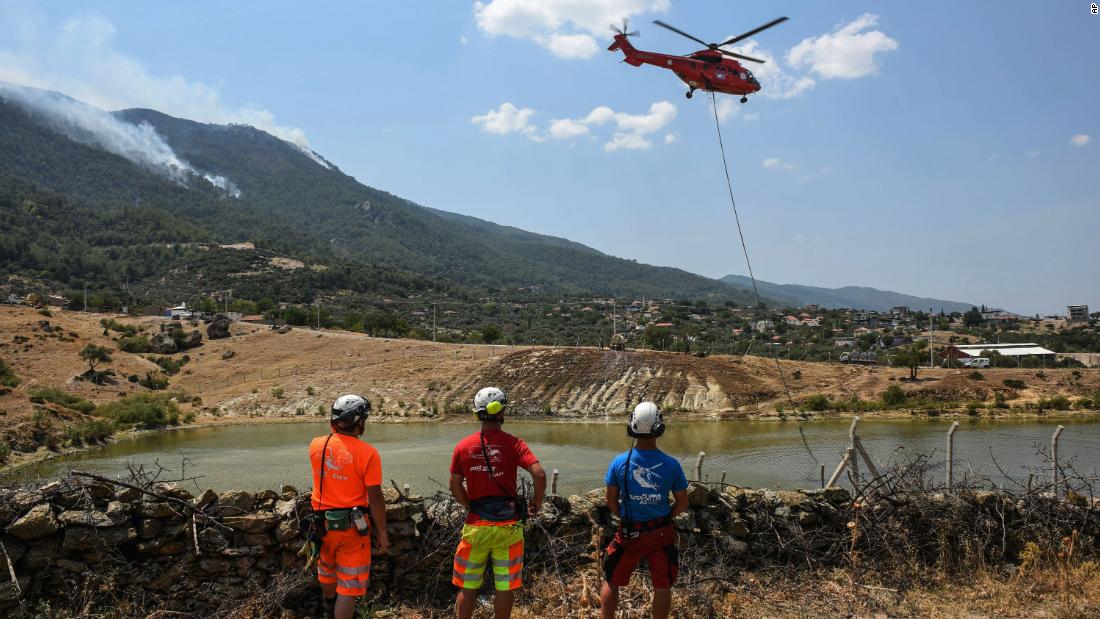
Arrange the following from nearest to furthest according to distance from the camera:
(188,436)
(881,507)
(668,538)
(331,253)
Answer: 1. (668,538)
2. (881,507)
3. (188,436)
4. (331,253)

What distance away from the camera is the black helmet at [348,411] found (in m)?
5.38

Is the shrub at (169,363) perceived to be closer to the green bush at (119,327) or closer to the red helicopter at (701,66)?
the green bush at (119,327)

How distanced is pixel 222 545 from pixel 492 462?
310 centimetres

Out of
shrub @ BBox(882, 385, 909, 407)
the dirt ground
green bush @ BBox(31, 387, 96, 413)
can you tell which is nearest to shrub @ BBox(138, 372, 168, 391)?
the dirt ground

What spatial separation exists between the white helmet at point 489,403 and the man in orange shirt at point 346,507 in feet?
2.89

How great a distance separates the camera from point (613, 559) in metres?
5.63

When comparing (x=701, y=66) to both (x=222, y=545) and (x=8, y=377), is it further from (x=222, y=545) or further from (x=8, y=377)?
(x=8, y=377)

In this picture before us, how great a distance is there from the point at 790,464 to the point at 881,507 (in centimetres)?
1368

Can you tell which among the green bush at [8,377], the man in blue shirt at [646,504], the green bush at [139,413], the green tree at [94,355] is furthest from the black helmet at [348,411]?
the green tree at [94,355]

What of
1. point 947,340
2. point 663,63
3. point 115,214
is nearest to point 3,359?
point 663,63

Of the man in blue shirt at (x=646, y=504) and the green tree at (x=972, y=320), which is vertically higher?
the green tree at (x=972, y=320)

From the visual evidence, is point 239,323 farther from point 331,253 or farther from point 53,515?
point 331,253

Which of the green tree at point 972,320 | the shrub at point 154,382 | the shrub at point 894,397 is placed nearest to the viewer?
the shrub at point 894,397

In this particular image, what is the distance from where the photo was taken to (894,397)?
4362cm
